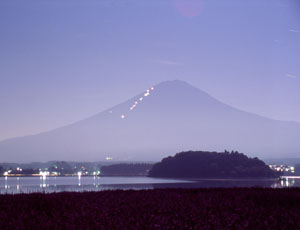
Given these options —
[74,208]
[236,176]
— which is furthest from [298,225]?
[236,176]

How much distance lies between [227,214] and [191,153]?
181906 mm

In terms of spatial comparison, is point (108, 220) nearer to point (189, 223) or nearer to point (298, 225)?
point (189, 223)

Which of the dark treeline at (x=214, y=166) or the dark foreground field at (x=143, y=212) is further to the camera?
the dark treeline at (x=214, y=166)

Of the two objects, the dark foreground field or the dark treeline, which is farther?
the dark treeline

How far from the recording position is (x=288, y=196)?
23.1 m

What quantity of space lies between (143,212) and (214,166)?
173111 millimetres

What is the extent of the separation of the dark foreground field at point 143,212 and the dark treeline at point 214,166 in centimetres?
16339

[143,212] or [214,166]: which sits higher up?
[214,166]

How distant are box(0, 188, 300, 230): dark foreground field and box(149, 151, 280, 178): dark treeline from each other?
16339 cm

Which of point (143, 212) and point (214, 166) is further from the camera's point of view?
point (214, 166)

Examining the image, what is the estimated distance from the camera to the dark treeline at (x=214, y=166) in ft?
604

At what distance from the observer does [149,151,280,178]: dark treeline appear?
184125 millimetres

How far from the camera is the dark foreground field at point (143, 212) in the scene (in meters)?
14.1

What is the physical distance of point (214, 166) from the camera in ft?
617
